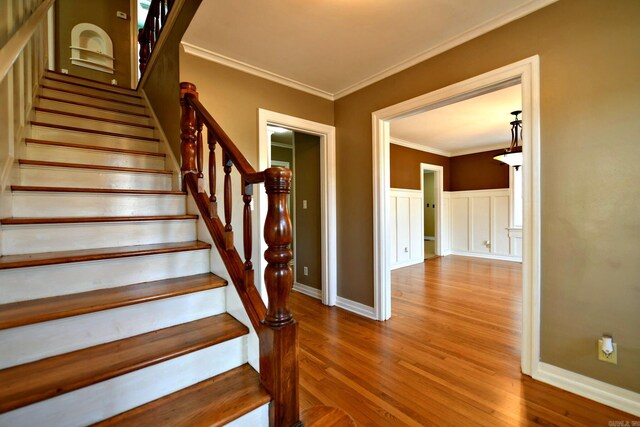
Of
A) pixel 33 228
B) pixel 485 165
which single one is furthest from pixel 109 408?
pixel 485 165

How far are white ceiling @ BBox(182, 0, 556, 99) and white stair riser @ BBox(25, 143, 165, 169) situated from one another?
0.98 metres

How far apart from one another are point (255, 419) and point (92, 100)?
336 cm

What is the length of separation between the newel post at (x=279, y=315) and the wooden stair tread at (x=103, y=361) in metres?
0.27

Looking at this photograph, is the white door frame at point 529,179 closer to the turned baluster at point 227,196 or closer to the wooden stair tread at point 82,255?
the turned baluster at point 227,196

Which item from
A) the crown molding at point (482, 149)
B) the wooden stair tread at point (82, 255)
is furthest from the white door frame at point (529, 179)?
the crown molding at point (482, 149)

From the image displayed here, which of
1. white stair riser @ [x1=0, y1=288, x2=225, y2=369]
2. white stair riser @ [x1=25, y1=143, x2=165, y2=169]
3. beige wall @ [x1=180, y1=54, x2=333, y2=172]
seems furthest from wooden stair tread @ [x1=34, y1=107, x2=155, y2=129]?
white stair riser @ [x1=0, y1=288, x2=225, y2=369]

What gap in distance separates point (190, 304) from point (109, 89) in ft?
11.0

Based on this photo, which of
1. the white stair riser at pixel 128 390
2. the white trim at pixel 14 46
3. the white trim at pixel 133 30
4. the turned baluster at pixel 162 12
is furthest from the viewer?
the white trim at pixel 133 30

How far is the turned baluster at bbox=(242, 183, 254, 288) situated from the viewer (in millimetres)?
1178

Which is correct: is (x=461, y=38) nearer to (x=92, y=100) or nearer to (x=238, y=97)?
(x=238, y=97)

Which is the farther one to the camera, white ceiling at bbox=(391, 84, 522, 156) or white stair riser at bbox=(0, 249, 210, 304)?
white ceiling at bbox=(391, 84, 522, 156)

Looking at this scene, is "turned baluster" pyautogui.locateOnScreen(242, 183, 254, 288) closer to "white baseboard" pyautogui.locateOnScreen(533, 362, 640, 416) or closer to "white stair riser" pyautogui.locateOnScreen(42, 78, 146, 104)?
"white baseboard" pyautogui.locateOnScreen(533, 362, 640, 416)

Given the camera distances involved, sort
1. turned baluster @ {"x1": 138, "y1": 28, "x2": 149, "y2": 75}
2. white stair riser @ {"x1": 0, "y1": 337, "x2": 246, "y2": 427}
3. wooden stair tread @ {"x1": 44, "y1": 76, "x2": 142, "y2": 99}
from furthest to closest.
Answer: turned baluster @ {"x1": 138, "y1": 28, "x2": 149, "y2": 75}, wooden stair tread @ {"x1": 44, "y1": 76, "x2": 142, "y2": 99}, white stair riser @ {"x1": 0, "y1": 337, "x2": 246, "y2": 427}

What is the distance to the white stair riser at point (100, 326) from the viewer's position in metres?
0.94
